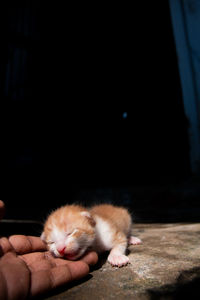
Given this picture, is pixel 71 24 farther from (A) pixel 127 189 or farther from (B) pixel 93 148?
(A) pixel 127 189

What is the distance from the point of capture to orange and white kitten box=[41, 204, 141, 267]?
4.31ft

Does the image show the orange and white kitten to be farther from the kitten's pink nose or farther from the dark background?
the dark background

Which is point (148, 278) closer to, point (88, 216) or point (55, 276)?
point (55, 276)

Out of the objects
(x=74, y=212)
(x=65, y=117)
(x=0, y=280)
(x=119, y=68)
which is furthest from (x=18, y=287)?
(x=119, y=68)

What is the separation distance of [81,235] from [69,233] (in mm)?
76

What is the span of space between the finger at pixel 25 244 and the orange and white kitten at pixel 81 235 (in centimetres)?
5

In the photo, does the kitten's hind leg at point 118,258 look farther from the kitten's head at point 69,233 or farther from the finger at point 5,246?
the finger at point 5,246

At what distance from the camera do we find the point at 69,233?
55.4 inches

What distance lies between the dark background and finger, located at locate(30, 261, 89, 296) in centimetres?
309

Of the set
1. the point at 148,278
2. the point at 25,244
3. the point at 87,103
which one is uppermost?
the point at 87,103

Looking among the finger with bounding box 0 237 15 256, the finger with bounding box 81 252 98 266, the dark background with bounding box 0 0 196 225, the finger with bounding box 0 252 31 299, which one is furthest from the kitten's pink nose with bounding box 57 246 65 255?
the dark background with bounding box 0 0 196 225

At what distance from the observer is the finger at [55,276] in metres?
0.89

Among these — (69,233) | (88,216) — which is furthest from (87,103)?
(69,233)

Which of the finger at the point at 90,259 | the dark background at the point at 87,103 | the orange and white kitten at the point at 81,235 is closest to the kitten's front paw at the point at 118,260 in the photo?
the orange and white kitten at the point at 81,235
